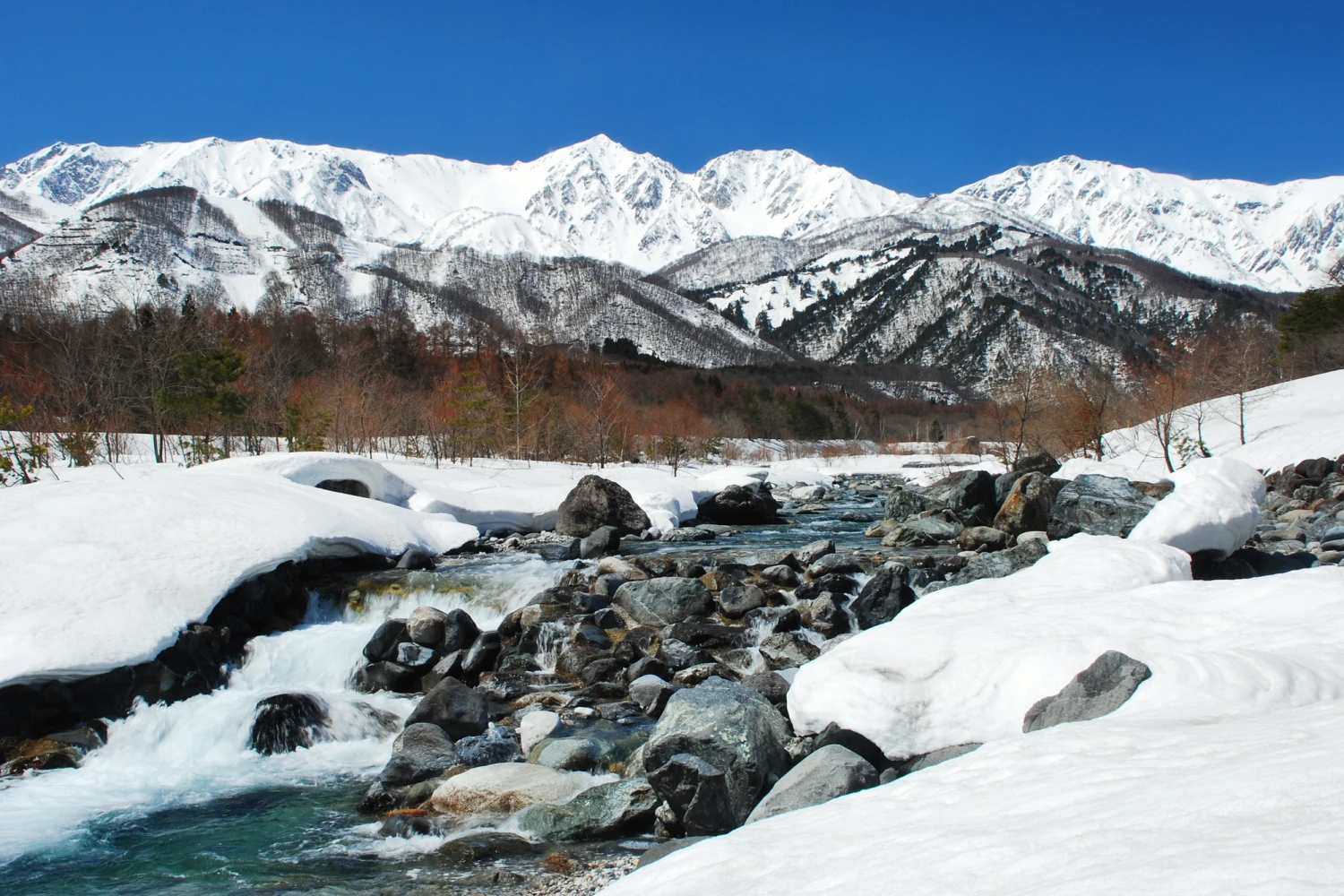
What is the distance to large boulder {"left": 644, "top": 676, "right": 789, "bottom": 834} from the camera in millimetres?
5398

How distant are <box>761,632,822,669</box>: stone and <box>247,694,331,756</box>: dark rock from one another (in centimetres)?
495

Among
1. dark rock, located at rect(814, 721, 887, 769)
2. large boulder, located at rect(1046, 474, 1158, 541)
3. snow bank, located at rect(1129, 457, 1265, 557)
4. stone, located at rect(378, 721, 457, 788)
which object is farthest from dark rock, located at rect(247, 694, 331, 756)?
large boulder, located at rect(1046, 474, 1158, 541)

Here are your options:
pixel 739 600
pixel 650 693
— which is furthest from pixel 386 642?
pixel 739 600

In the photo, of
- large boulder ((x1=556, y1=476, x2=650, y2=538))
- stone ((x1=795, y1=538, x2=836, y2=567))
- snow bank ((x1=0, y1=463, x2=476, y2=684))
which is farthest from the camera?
large boulder ((x1=556, y1=476, x2=650, y2=538))

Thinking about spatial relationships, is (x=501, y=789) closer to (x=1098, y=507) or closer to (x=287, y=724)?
(x=287, y=724)

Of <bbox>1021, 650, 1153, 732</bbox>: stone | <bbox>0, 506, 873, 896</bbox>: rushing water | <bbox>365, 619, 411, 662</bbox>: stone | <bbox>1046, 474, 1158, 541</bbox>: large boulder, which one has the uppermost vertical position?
<bbox>1046, 474, 1158, 541</bbox>: large boulder

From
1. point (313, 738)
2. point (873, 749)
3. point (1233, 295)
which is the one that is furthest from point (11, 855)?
point (1233, 295)

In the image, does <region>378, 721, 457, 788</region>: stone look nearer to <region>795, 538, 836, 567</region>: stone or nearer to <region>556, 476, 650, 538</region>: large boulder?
<region>795, 538, 836, 567</region>: stone

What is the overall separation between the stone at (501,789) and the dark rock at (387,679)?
3.23 m

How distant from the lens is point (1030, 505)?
51.0 feet

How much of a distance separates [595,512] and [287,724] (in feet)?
35.1

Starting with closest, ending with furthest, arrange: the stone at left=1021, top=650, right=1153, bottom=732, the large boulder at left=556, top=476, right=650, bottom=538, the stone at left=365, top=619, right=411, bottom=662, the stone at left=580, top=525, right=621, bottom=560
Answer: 1. the stone at left=1021, top=650, right=1153, bottom=732
2. the stone at left=365, top=619, right=411, bottom=662
3. the stone at left=580, top=525, right=621, bottom=560
4. the large boulder at left=556, top=476, right=650, bottom=538

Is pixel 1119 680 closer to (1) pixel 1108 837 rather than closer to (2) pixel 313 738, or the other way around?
(1) pixel 1108 837

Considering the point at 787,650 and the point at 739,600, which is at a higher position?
the point at 739,600
